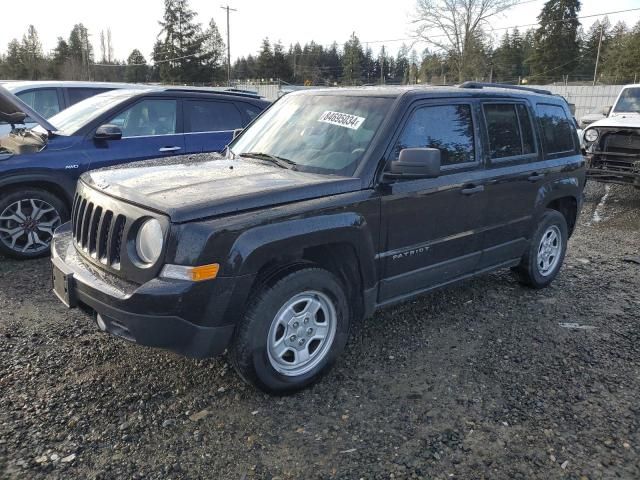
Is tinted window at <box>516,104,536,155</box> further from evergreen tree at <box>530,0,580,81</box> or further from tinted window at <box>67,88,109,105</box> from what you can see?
evergreen tree at <box>530,0,580,81</box>

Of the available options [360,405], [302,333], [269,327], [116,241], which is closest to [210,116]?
[116,241]

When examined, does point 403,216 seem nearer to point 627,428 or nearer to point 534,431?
point 534,431

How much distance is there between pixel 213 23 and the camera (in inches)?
2665

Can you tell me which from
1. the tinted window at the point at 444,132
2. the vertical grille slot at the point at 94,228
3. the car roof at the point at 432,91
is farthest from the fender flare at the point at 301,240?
the car roof at the point at 432,91

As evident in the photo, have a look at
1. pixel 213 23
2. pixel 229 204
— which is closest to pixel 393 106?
pixel 229 204

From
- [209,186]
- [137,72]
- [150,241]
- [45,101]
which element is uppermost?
[137,72]

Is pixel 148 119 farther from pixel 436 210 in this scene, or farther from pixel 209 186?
pixel 436 210

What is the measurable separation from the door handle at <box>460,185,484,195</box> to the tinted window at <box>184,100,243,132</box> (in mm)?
4003

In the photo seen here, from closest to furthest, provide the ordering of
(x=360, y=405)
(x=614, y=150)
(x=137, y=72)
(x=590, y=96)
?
(x=360, y=405), (x=614, y=150), (x=590, y=96), (x=137, y=72)

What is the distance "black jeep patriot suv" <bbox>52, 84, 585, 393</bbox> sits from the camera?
2.78 meters

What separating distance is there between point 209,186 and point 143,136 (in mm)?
3611

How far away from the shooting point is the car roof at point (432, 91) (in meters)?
3.83

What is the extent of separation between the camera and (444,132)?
13.0 ft

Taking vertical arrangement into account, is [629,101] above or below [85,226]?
above
